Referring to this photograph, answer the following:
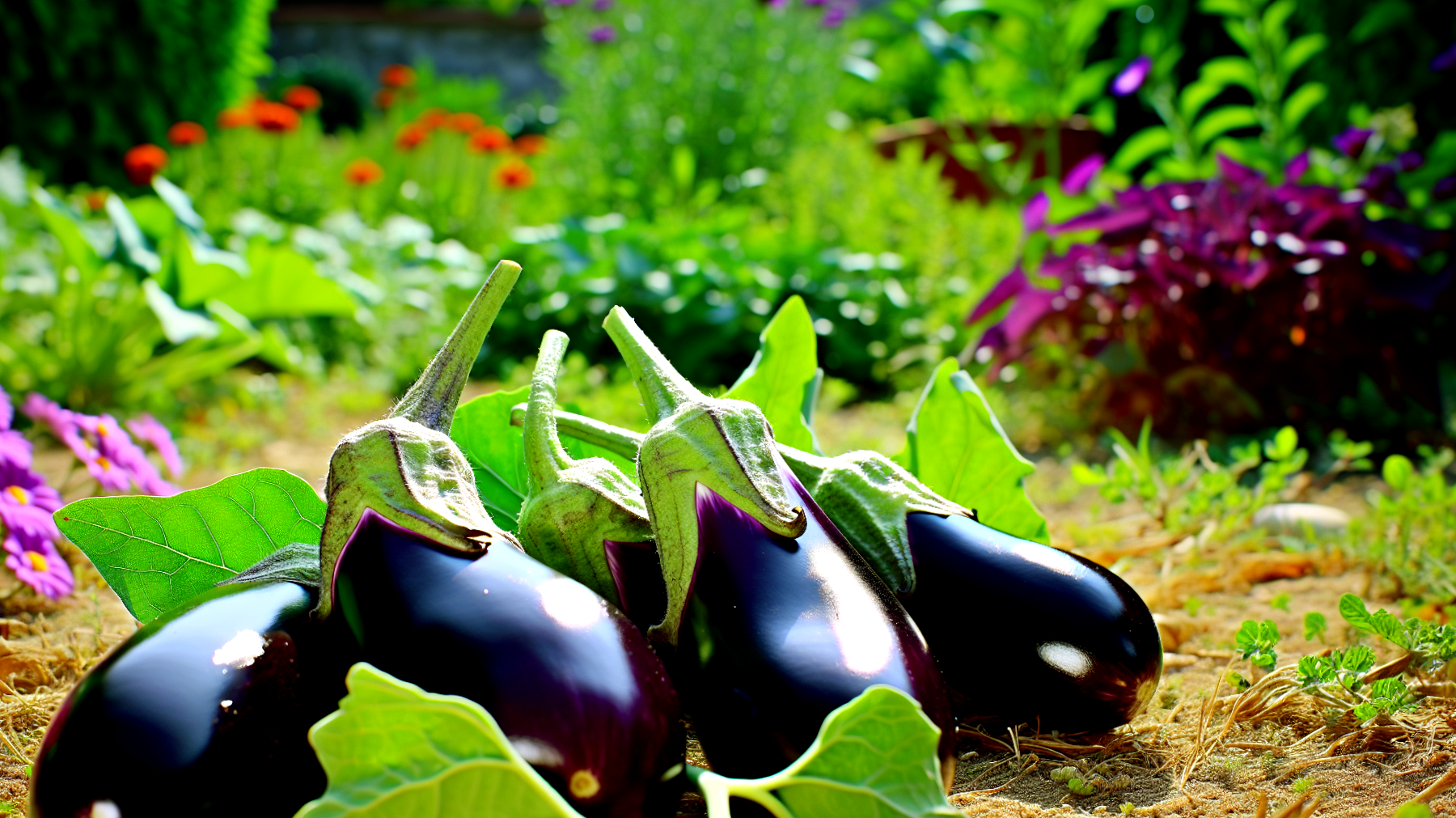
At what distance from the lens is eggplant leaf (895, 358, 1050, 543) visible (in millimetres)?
1276

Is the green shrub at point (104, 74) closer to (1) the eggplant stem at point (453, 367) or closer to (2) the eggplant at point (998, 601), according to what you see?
(1) the eggplant stem at point (453, 367)

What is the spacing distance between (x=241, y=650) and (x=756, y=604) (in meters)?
0.39

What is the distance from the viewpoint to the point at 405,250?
209 inches

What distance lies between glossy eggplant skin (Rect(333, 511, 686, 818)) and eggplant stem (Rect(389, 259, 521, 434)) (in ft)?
0.45

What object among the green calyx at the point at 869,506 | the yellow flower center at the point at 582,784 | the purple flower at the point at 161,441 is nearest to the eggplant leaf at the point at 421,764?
the yellow flower center at the point at 582,784

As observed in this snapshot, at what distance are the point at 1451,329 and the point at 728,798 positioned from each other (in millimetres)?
3503

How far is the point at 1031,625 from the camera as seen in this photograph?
101 centimetres

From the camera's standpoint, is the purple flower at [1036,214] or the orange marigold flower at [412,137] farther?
the orange marigold flower at [412,137]

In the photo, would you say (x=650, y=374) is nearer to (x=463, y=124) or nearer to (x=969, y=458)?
(x=969, y=458)

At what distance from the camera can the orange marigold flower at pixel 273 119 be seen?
5.80 meters

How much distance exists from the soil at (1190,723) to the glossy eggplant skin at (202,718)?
12.2 inches

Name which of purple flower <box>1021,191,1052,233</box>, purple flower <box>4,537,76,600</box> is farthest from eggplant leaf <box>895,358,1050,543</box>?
purple flower <box>1021,191,1052,233</box>

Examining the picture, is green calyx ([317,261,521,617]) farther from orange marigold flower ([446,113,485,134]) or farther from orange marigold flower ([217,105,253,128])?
orange marigold flower ([446,113,485,134])

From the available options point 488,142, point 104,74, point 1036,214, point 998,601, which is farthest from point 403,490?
point 104,74
